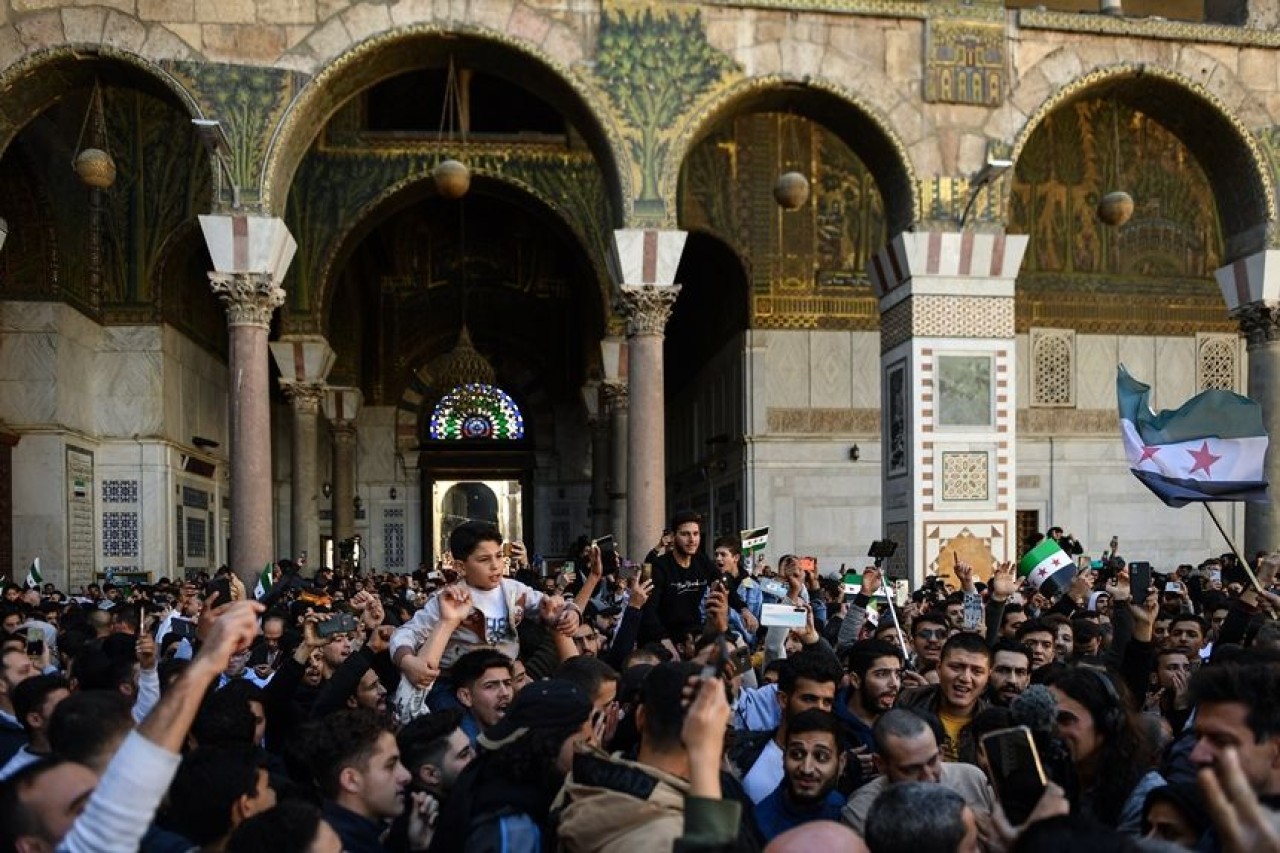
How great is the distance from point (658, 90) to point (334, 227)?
7.54m

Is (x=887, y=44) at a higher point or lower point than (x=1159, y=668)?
higher

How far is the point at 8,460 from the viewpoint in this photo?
17.7 m

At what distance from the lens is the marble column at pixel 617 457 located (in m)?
22.5

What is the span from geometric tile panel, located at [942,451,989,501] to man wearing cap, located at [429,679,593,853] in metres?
12.2

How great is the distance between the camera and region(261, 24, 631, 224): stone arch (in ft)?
47.8

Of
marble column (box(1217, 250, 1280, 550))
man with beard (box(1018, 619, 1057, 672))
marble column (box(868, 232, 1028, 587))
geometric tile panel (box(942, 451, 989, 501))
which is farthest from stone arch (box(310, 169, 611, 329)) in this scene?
man with beard (box(1018, 619, 1057, 672))

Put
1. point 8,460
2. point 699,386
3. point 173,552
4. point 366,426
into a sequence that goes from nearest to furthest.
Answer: point 8,460 → point 173,552 → point 699,386 → point 366,426

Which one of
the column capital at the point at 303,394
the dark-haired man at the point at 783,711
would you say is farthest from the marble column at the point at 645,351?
the dark-haired man at the point at 783,711

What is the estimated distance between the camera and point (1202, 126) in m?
16.3

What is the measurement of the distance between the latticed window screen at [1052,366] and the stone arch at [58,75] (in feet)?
45.5

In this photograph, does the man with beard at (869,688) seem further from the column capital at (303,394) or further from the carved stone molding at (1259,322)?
the column capital at (303,394)

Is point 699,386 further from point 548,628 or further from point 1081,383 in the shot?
point 548,628

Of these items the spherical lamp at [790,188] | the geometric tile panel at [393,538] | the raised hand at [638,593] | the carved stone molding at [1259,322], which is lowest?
the geometric tile panel at [393,538]

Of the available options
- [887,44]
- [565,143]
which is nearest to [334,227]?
[565,143]
